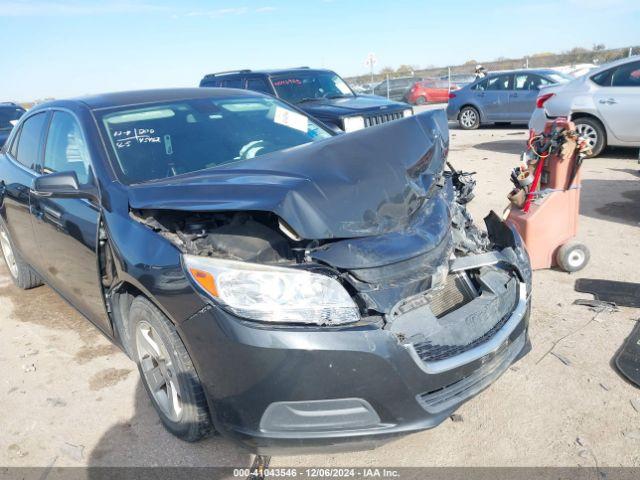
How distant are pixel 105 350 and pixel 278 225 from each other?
202 cm

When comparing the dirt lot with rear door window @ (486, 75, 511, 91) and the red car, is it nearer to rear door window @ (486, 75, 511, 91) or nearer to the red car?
rear door window @ (486, 75, 511, 91)

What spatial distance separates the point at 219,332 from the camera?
1984 millimetres

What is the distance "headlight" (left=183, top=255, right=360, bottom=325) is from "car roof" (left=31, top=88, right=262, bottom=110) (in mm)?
1808

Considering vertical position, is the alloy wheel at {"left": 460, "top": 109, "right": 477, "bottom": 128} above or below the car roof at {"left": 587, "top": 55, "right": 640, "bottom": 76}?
below

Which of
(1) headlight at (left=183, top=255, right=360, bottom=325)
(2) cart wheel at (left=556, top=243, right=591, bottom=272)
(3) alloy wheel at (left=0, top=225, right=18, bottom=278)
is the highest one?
(1) headlight at (left=183, top=255, right=360, bottom=325)

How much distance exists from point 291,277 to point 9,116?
12049 millimetres

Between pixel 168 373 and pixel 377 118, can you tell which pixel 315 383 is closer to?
pixel 168 373

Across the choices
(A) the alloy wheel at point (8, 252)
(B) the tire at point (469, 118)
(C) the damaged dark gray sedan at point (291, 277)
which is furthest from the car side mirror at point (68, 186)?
(B) the tire at point (469, 118)

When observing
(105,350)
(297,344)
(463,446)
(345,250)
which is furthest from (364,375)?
(105,350)

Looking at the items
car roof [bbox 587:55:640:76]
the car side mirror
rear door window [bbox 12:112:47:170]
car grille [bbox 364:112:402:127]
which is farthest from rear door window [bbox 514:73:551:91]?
the car side mirror

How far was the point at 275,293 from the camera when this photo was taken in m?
2.00

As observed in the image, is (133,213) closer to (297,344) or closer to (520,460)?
(297,344)

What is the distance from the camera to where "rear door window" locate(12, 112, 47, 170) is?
377cm

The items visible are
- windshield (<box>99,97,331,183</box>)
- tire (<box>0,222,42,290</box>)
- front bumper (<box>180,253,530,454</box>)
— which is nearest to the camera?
front bumper (<box>180,253,530,454</box>)
